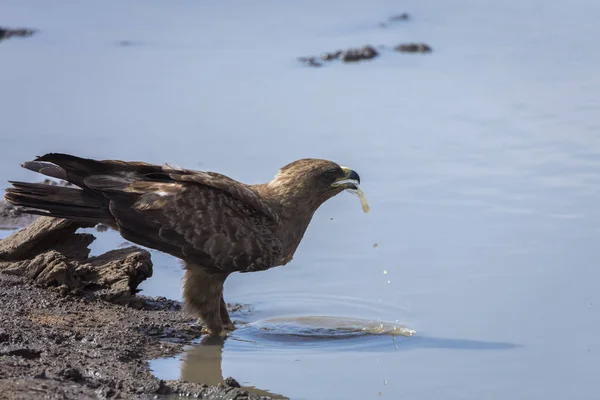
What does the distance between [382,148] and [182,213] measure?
4.24 metres

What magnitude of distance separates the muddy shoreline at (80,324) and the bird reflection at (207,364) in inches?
4.8

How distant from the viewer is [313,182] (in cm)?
870

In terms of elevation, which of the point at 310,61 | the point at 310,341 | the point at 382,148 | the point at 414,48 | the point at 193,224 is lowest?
the point at 310,341

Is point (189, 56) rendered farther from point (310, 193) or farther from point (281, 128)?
point (310, 193)

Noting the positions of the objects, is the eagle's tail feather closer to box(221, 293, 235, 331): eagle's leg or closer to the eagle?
the eagle

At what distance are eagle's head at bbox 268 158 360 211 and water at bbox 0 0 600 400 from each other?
797 mm

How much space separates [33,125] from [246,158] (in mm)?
2636

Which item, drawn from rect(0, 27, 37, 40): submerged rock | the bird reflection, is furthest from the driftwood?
rect(0, 27, 37, 40): submerged rock

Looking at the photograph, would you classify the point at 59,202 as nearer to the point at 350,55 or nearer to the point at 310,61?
the point at 310,61

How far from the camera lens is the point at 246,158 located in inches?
462

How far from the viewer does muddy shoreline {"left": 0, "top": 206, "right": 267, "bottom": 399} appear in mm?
6750

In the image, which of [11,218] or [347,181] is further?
[11,218]

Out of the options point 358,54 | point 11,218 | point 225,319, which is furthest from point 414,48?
point 225,319

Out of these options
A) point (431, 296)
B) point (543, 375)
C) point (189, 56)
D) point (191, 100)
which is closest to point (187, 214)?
point (431, 296)
